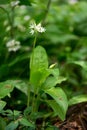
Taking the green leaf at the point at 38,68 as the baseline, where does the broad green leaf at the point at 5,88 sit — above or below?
below

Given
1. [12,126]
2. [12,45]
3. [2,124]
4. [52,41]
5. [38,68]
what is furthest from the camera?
[52,41]

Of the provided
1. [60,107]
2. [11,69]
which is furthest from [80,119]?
[11,69]

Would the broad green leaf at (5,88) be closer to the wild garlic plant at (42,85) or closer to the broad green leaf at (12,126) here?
the wild garlic plant at (42,85)

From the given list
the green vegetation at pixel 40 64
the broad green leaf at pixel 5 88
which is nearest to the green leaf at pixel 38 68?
the green vegetation at pixel 40 64

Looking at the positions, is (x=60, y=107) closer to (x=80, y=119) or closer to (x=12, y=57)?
(x=80, y=119)

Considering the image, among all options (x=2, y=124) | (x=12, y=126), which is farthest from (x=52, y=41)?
(x=12, y=126)

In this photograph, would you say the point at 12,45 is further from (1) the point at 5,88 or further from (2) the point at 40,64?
(1) the point at 5,88

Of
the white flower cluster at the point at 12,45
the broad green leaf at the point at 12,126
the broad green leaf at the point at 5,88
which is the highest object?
the white flower cluster at the point at 12,45
